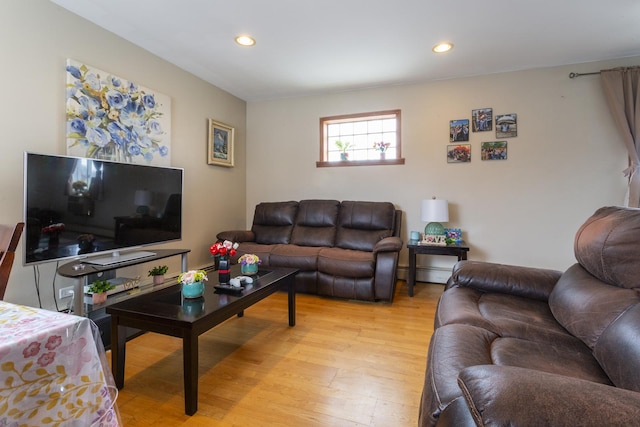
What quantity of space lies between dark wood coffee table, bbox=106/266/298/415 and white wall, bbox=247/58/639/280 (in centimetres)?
253

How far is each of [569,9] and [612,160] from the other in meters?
1.68

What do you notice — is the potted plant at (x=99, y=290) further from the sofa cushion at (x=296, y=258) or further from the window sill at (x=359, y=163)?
the window sill at (x=359, y=163)

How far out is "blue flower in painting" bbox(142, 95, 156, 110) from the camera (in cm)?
292

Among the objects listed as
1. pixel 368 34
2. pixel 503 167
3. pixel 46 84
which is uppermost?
pixel 368 34

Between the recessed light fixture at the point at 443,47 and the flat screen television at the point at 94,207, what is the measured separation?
2.77m

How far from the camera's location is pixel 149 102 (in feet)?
9.75

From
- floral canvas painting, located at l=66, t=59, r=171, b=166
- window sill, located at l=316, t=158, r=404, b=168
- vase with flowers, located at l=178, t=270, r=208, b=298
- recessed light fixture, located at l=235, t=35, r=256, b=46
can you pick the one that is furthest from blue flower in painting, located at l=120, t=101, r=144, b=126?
window sill, located at l=316, t=158, r=404, b=168

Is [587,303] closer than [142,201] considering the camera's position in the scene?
Yes

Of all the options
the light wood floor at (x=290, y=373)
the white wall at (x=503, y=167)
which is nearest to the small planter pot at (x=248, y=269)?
the light wood floor at (x=290, y=373)

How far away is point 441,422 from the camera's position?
0.83 metres

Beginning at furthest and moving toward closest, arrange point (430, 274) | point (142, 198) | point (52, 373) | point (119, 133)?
point (430, 274) < point (119, 133) < point (142, 198) < point (52, 373)

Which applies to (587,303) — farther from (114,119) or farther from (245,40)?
(114,119)

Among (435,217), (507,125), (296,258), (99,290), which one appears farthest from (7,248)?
(507,125)

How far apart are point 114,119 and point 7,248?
1936 millimetres
